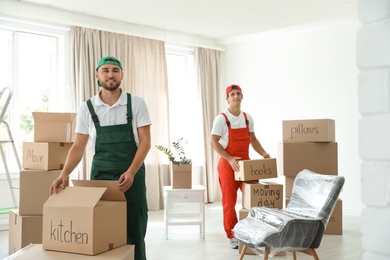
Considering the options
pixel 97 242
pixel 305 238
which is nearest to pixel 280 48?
pixel 305 238

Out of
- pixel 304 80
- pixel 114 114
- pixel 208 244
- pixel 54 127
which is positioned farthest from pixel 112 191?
pixel 304 80

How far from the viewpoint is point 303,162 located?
4.27 metres

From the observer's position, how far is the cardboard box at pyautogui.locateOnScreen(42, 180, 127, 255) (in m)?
1.62

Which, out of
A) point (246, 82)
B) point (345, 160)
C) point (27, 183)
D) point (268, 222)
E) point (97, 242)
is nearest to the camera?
point (97, 242)

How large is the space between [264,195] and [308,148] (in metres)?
0.87

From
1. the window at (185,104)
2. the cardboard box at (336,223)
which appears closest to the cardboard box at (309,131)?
the cardboard box at (336,223)

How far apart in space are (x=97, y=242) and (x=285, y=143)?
2881 millimetres

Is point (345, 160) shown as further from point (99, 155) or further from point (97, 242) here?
point (97, 242)

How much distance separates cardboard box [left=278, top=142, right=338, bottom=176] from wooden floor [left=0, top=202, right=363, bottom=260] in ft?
2.41

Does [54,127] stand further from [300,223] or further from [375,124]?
[375,124]

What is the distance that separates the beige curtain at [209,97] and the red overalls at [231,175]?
2769 millimetres

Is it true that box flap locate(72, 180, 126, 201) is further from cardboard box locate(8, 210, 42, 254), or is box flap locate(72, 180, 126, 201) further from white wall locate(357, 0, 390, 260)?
cardboard box locate(8, 210, 42, 254)

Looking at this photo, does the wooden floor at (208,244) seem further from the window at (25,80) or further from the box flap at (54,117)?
the box flap at (54,117)

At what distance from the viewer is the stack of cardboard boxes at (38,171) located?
142 inches
